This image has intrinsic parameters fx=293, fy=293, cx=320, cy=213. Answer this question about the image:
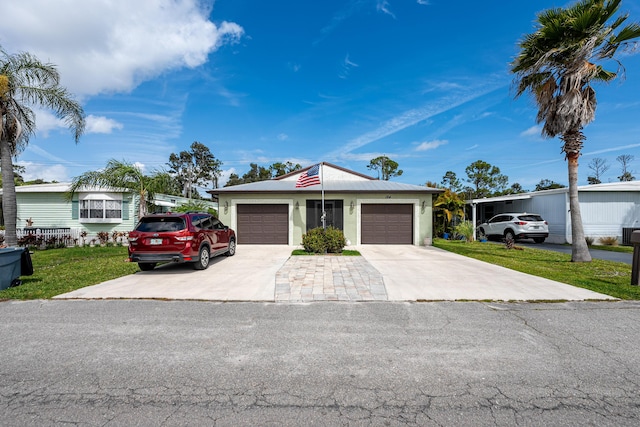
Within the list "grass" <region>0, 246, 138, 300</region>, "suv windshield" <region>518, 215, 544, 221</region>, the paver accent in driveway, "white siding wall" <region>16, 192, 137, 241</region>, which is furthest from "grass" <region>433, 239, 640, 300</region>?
"white siding wall" <region>16, 192, 137, 241</region>

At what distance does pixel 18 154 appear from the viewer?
10.9 metres

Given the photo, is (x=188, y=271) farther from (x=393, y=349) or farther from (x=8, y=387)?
(x=393, y=349)

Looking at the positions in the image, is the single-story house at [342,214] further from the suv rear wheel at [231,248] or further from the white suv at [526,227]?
the white suv at [526,227]

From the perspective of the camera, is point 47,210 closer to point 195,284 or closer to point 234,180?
point 195,284

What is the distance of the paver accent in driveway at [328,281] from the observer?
5.70m

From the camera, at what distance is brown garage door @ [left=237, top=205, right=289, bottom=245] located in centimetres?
1508

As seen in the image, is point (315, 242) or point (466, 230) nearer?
point (315, 242)

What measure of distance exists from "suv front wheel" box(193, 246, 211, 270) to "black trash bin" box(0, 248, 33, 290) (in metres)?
3.47

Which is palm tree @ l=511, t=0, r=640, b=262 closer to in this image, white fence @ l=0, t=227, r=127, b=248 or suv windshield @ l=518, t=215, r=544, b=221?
suv windshield @ l=518, t=215, r=544, b=221

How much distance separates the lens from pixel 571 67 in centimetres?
955

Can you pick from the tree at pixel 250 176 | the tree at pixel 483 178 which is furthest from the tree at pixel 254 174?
the tree at pixel 483 178

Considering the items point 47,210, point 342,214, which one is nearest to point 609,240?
point 342,214

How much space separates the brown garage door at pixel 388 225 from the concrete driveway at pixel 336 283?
229 inches

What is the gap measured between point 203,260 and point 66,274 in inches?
138
